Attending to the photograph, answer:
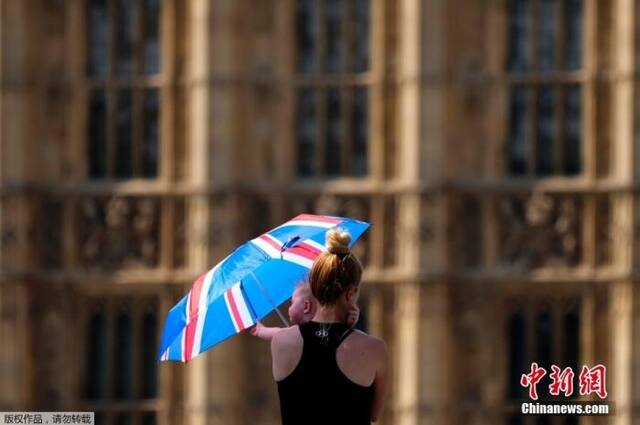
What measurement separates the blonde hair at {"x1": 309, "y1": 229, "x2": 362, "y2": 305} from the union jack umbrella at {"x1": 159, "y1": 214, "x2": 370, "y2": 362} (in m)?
0.70

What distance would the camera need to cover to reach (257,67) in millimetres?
26094

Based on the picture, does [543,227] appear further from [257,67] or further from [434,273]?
[257,67]

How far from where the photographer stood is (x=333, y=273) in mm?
8711

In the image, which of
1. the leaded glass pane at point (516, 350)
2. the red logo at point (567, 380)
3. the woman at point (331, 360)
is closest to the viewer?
the woman at point (331, 360)

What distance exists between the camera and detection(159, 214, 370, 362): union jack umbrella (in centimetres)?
959

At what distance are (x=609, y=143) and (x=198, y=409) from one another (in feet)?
20.1

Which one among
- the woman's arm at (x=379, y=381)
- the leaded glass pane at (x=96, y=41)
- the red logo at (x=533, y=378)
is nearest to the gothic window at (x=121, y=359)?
the leaded glass pane at (x=96, y=41)

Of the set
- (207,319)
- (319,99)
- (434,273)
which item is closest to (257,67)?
(319,99)

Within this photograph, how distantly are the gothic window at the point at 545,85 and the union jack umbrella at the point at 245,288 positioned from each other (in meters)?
16.1

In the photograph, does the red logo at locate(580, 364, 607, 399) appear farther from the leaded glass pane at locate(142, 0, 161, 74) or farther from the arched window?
the leaded glass pane at locate(142, 0, 161, 74)

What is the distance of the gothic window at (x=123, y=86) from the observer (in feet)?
86.8

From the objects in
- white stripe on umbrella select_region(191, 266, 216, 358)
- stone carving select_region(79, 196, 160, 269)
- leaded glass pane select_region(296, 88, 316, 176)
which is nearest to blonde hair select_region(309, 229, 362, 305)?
white stripe on umbrella select_region(191, 266, 216, 358)

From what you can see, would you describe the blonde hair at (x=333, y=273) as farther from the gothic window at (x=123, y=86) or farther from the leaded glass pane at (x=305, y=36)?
the gothic window at (x=123, y=86)

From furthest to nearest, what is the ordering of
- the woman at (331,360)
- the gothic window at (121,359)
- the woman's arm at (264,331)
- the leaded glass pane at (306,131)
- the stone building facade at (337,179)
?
the gothic window at (121,359), the leaded glass pane at (306,131), the stone building facade at (337,179), the woman's arm at (264,331), the woman at (331,360)
